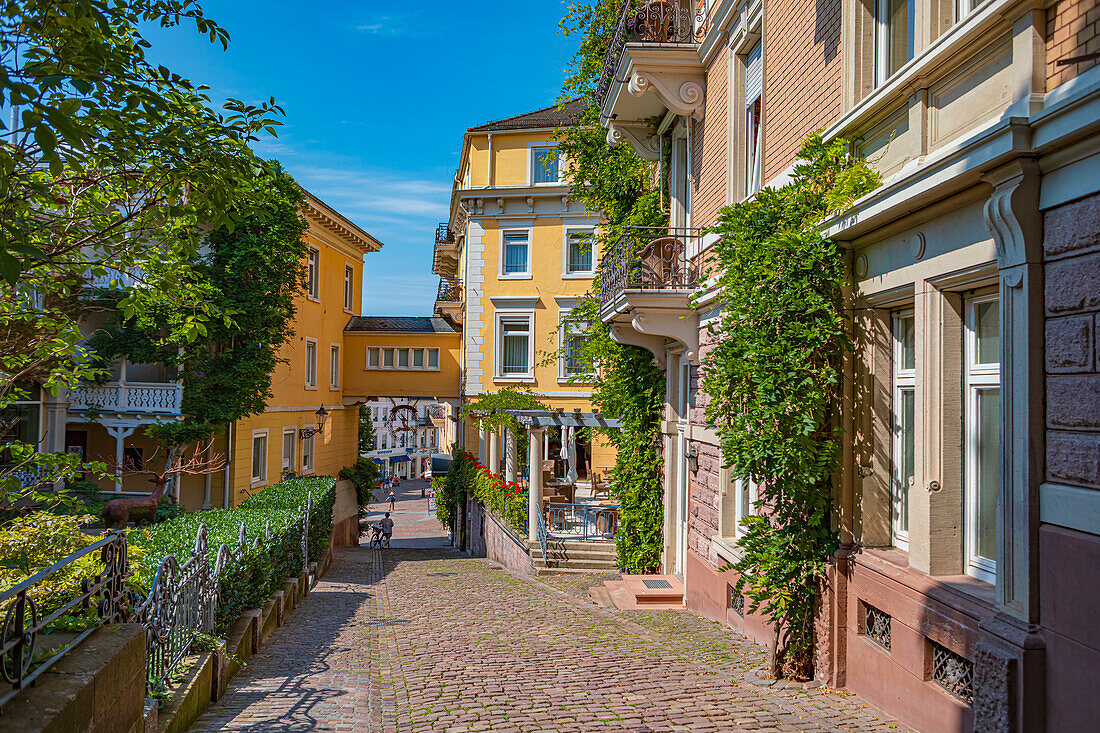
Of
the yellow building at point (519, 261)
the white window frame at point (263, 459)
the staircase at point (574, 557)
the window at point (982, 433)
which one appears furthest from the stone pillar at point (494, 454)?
the window at point (982, 433)

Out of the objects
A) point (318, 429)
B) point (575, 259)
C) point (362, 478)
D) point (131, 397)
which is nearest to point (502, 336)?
point (575, 259)

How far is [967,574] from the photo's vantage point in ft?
18.7

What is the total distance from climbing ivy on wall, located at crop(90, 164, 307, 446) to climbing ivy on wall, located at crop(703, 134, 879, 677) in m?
17.0

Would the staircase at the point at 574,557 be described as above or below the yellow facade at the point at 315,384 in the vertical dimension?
below

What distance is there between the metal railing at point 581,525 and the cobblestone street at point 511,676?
4324mm

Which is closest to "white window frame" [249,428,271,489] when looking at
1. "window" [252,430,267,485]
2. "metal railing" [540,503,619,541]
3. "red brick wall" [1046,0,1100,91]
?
"window" [252,430,267,485]

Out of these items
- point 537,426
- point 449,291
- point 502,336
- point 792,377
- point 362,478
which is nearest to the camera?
point 792,377

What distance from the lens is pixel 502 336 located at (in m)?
28.4

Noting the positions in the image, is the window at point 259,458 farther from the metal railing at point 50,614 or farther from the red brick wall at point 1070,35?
the red brick wall at point 1070,35

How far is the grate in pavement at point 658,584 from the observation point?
12837mm

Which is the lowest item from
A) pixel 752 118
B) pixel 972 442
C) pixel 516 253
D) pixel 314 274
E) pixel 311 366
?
pixel 972 442

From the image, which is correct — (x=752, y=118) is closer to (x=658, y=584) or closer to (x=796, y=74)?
(x=796, y=74)

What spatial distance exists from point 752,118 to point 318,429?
883 inches

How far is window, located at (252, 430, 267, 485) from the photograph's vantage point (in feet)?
81.4
